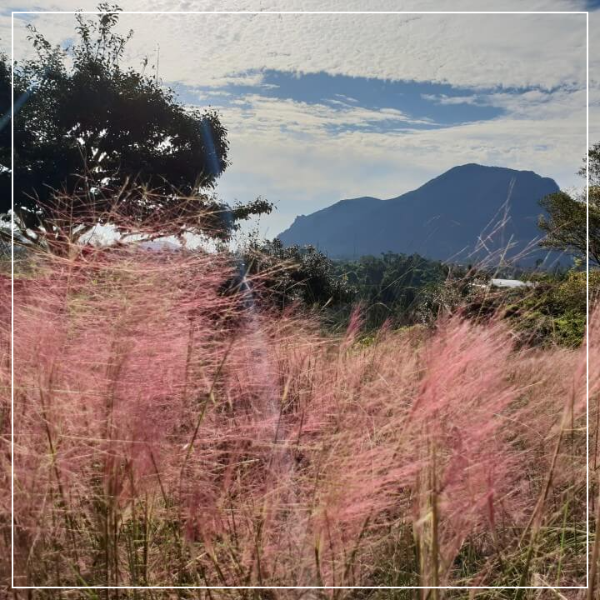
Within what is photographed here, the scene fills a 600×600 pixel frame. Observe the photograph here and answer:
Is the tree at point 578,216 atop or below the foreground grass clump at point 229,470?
atop

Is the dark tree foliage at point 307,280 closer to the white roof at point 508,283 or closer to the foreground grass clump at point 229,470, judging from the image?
the white roof at point 508,283

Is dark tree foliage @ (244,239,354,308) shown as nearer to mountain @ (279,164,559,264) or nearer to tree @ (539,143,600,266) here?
mountain @ (279,164,559,264)

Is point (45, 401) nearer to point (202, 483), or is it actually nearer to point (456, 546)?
point (202, 483)

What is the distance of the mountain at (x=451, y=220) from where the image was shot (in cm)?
200

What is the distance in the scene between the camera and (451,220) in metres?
2.47

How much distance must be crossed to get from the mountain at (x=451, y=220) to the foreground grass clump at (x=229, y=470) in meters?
0.63

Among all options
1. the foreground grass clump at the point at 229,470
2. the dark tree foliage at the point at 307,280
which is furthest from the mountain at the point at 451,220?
the foreground grass clump at the point at 229,470

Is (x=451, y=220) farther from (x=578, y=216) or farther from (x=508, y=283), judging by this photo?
(x=578, y=216)

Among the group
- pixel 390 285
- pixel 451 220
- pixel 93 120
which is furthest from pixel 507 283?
pixel 93 120

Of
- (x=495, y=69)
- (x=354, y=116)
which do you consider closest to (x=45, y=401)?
(x=354, y=116)

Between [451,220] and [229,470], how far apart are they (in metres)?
1.63

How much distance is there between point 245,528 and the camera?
129 centimetres

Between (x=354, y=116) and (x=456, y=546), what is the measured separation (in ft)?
4.88

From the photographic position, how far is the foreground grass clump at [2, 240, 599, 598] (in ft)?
3.71
